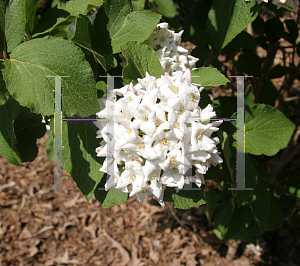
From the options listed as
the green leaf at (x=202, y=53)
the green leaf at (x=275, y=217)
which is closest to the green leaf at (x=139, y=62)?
the green leaf at (x=202, y=53)

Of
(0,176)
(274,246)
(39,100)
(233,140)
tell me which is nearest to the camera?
(39,100)

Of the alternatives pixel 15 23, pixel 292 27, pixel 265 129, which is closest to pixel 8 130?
pixel 15 23

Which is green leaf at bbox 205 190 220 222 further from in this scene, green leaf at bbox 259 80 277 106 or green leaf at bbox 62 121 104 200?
green leaf at bbox 62 121 104 200

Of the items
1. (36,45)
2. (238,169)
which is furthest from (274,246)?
(36,45)

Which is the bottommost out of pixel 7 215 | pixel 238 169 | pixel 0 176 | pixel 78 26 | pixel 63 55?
pixel 7 215

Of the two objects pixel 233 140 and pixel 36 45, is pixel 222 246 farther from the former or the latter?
pixel 36 45

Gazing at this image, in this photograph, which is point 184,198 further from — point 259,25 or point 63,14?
point 259,25

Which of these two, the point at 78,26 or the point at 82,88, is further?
the point at 78,26
